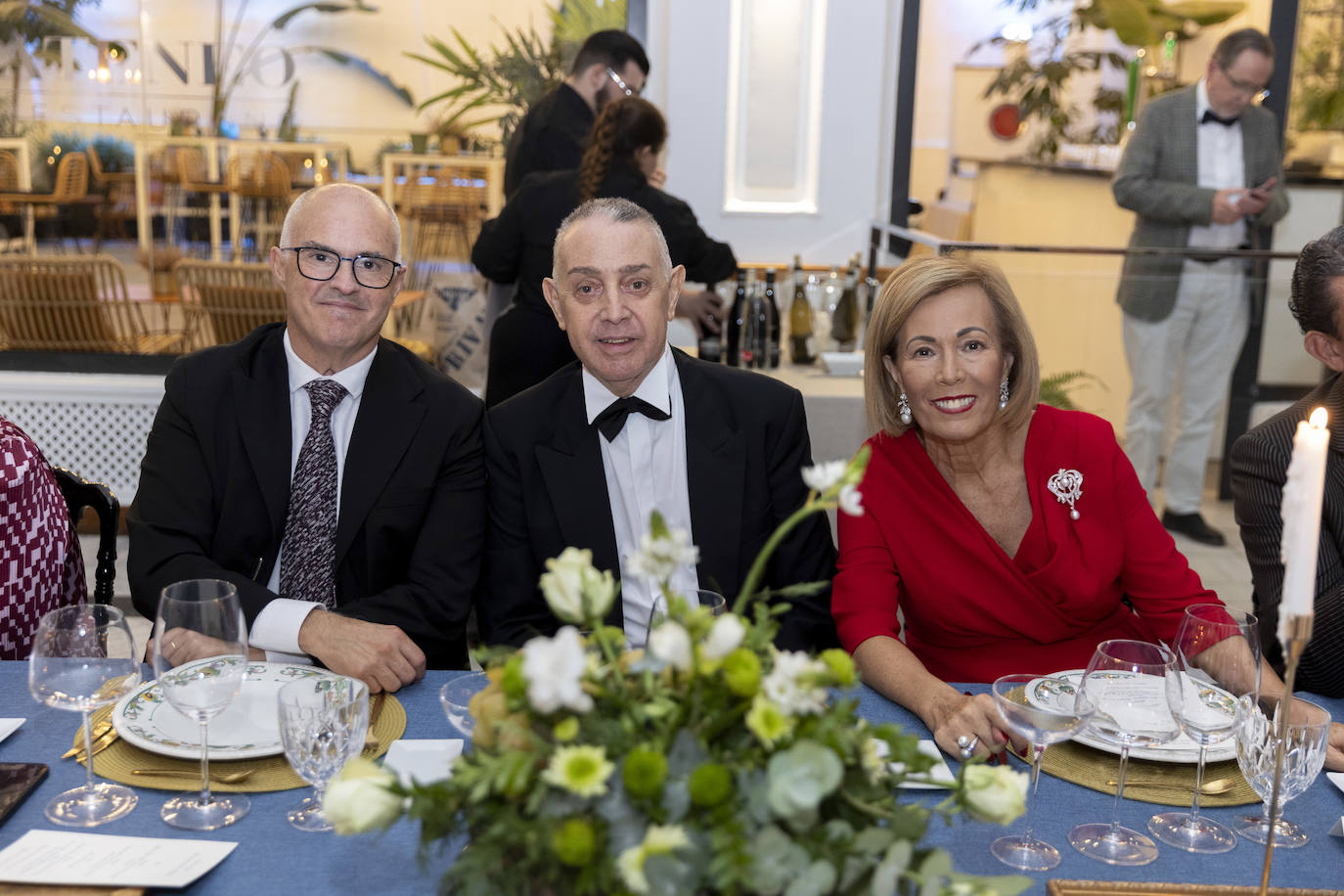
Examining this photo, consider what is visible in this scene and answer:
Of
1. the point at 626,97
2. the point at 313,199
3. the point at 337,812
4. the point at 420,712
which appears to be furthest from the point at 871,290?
the point at 337,812

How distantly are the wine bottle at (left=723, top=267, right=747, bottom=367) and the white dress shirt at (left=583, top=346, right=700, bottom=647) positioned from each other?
181cm

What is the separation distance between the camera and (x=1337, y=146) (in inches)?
305

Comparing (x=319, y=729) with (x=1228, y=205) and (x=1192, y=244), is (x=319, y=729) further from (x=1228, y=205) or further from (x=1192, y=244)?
(x=1192, y=244)

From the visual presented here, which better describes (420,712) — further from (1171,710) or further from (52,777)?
(1171,710)

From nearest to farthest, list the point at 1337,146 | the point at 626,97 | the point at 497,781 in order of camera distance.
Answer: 1. the point at 497,781
2. the point at 626,97
3. the point at 1337,146

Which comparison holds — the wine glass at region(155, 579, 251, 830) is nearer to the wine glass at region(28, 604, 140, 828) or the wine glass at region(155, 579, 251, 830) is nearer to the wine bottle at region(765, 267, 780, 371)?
the wine glass at region(28, 604, 140, 828)

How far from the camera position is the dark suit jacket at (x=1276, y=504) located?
200 cm

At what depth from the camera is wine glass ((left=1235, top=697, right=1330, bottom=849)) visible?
4.37 feet

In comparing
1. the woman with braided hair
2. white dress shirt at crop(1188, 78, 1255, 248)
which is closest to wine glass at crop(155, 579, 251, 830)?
the woman with braided hair

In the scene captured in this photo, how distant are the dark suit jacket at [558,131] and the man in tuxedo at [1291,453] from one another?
245 centimetres

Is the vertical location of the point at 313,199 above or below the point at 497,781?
above

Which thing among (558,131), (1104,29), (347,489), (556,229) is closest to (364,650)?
(347,489)

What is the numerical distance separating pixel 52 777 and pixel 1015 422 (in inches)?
61.4

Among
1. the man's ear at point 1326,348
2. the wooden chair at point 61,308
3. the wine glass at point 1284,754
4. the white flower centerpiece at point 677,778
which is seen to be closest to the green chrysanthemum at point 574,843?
the white flower centerpiece at point 677,778
